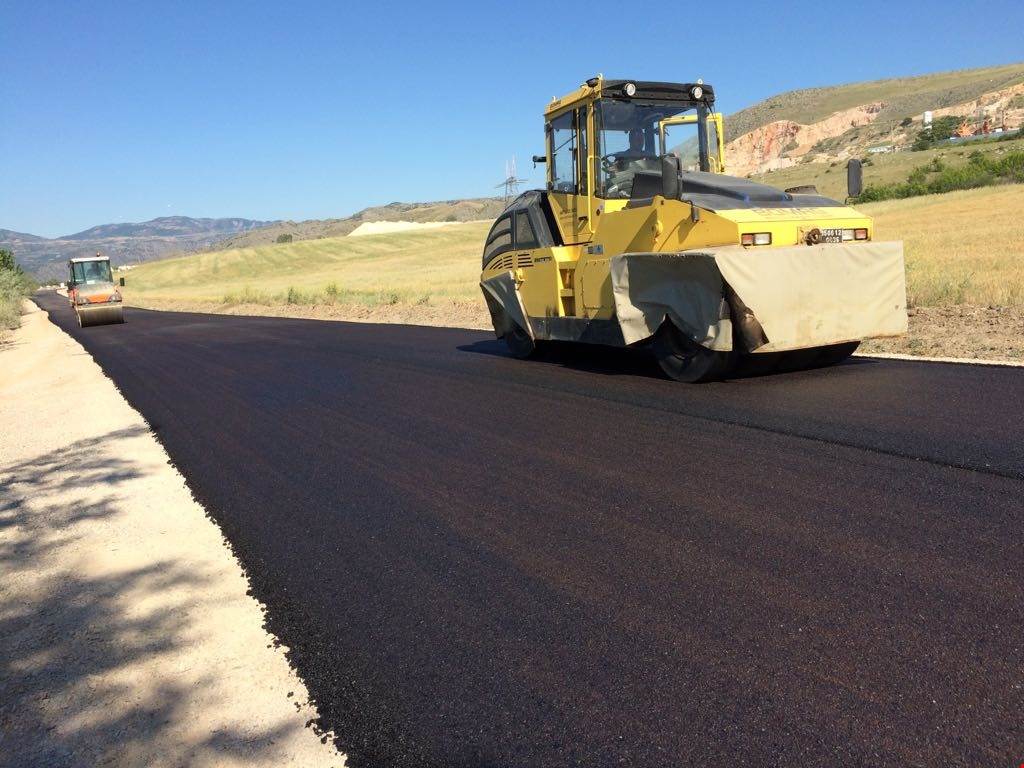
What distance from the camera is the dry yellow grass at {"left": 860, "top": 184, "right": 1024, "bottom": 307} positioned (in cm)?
1166

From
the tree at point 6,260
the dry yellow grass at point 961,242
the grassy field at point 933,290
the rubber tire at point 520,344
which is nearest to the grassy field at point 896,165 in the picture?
the dry yellow grass at point 961,242

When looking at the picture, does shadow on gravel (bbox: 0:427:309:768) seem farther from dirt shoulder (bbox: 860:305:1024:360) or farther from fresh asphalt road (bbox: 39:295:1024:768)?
dirt shoulder (bbox: 860:305:1024:360)

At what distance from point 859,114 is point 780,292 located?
12891 cm

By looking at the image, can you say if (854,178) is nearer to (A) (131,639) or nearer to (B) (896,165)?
(A) (131,639)

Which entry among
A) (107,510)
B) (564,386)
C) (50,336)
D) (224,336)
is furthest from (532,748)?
(50,336)

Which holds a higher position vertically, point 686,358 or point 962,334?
point 686,358

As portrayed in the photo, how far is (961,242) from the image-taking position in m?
21.0

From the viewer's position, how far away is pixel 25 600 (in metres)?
3.93

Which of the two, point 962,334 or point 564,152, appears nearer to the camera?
point 962,334

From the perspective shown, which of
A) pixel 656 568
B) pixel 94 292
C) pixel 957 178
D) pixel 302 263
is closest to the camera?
pixel 656 568

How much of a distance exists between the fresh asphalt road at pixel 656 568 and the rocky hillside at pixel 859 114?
3544 inches

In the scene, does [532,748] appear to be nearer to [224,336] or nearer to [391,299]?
[224,336]

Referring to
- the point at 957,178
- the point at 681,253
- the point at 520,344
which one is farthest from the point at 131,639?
the point at 957,178

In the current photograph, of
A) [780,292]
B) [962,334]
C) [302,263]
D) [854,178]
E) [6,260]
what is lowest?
[962,334]
